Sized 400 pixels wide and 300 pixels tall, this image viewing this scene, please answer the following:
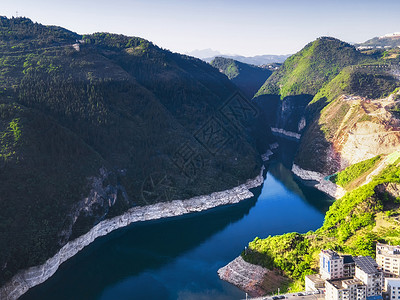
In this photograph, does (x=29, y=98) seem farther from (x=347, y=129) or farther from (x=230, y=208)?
(x=347, y=129)

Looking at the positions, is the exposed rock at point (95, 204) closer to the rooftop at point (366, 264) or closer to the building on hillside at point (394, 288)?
the rooftop at point (366, 264)

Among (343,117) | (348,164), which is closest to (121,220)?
(348,164)

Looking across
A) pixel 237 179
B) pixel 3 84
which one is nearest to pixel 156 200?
pixel 237 179

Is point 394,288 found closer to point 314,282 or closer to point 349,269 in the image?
point 349,269

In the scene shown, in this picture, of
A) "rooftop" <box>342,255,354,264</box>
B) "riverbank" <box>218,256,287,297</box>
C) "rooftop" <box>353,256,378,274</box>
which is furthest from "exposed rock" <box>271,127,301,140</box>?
"rooftop" <box>353,256,378,274</box>

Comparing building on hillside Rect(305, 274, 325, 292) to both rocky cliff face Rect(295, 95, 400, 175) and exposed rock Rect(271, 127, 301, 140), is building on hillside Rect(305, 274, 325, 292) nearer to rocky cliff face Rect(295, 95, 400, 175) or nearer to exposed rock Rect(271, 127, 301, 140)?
rocky cliff face Rect(295, 95, 400, 175)

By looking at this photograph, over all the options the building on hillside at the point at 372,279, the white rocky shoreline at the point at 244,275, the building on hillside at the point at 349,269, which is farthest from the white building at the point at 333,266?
the white rocky shoreline at the point at 244,275
